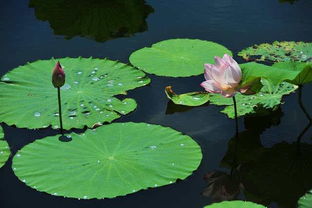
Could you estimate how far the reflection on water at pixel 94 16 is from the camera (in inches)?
118

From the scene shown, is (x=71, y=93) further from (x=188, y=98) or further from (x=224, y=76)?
(x=224, y=76)

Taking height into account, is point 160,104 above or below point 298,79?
below

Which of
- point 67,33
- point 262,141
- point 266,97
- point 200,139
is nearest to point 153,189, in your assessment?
point 200,139

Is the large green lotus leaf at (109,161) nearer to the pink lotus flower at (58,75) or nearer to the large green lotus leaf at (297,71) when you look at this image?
the pink lotus flower at (58,75)

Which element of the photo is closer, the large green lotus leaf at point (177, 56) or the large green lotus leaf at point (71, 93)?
the large green lotus leaf at point (71, 93)

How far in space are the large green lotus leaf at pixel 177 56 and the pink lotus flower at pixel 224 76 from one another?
Result: 503mm

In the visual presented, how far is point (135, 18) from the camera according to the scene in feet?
10.4

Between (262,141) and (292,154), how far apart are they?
12cm

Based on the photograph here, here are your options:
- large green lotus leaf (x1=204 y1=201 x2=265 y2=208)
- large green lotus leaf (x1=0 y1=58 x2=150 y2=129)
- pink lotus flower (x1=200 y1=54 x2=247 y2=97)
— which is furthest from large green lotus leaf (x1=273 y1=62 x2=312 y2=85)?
large green lotus leaf (x1=0 y1=58 x2=150 y2=129)

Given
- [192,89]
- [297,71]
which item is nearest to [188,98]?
[192,89]

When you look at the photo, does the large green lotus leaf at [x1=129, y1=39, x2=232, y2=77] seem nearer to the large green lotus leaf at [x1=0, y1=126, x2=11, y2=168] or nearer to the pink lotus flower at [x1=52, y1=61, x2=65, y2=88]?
the pink lotus flower at [x1=52, y1=61, x2=65, y2=88]

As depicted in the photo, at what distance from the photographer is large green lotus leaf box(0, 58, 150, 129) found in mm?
2203

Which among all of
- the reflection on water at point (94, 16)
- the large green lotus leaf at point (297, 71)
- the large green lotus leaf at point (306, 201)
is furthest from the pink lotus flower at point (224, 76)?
the reflection on water at point (94, 16)

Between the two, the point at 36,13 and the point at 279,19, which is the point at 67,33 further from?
the point at 279,19
